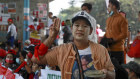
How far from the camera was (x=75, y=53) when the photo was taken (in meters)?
2.99

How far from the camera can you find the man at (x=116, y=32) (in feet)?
18.4

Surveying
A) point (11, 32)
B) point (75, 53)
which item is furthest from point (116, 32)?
point (11, 32)

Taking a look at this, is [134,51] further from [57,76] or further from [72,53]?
[72,53]

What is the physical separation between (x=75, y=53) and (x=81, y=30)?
0.25m

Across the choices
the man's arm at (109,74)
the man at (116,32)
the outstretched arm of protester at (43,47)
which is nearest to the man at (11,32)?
the man at (116,32)

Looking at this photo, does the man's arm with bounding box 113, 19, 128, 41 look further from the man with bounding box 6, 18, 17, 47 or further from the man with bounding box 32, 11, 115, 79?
the man with bounding box 6, 18, 17, 47

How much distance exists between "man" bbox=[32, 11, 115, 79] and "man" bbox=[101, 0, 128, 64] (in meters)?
2.54

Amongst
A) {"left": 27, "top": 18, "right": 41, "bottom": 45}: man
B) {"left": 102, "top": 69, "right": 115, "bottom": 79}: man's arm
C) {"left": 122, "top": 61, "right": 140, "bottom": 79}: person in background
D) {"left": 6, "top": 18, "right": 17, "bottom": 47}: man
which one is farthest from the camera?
{"left": 6, "top": 18, "right": 17, "bottom": 47}: man

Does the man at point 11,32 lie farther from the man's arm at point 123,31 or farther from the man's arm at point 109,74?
the man's arm at point 109,74

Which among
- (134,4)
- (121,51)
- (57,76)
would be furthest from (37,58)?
(134,4)

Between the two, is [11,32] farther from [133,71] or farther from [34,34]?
[133,71]

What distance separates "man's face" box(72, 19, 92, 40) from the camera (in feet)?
9.93

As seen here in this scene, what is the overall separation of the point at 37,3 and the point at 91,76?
14472 millimetres

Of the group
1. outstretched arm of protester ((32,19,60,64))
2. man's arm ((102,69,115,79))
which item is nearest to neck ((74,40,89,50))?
outstretched arm of protester ((32,19,60,64))
